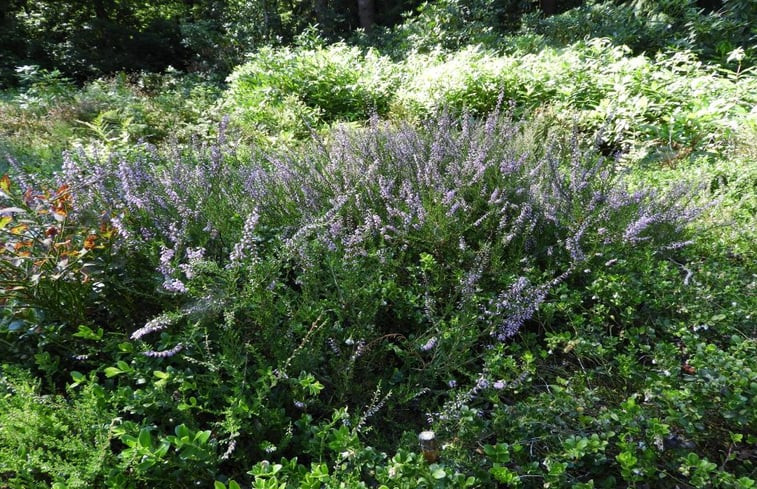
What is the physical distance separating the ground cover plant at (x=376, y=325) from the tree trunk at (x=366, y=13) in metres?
13.1

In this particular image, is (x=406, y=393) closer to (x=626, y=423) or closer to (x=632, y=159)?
(x=626, y=423)

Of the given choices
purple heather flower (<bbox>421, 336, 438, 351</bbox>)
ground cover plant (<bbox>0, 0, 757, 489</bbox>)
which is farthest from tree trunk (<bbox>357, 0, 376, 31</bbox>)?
purple heather flower (<bbox>421, 336, 438, 351</bbox>)

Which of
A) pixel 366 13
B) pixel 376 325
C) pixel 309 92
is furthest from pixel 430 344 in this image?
pixel 366 13

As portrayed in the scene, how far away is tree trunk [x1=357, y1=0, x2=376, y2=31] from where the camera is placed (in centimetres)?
1500

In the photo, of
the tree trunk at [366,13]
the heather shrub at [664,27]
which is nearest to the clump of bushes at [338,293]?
the heather shrub at [664,27]

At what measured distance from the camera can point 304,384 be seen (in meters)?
1.52

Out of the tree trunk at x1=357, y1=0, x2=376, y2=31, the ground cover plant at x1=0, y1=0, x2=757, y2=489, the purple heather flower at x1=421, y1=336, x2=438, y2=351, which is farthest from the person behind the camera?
the tree trunk at x1=357, y1=0, x2=376, y2=31

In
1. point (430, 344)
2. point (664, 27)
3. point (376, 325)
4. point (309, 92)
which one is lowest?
point (376, 325)

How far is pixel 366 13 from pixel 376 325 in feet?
49.4

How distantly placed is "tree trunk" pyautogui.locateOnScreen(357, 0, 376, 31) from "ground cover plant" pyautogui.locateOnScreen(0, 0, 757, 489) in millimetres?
13092

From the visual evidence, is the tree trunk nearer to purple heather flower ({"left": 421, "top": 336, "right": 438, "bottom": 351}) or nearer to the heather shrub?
the heather shrub

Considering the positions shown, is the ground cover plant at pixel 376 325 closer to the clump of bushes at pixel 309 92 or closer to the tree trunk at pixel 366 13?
the clump of bushes at pixel 309 92

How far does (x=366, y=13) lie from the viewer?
15.1m

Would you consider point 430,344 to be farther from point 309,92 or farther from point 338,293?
point 309,92
